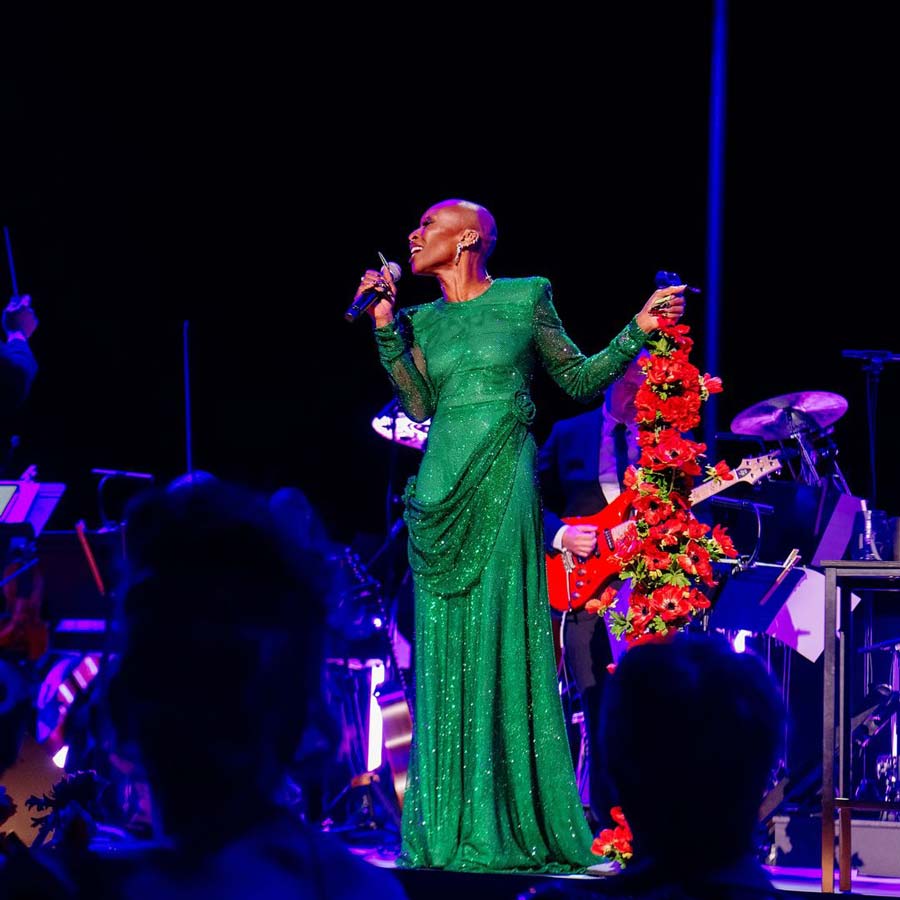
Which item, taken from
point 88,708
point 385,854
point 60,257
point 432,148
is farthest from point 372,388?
point 88,708

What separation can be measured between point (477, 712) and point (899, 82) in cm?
554

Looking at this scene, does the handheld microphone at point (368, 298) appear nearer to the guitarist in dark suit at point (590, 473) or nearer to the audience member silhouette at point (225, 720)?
the guitarist in dark suit at point (590, 473)

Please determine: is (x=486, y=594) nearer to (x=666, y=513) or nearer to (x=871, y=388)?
(x=666, y=513)

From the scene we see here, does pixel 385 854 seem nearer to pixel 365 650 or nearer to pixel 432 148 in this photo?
pixel 365 650

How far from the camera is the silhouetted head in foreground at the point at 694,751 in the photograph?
1.39 meters

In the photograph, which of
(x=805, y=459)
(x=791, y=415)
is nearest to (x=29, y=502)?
(x=791, y=415)

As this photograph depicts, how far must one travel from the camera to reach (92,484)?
26.6 feet

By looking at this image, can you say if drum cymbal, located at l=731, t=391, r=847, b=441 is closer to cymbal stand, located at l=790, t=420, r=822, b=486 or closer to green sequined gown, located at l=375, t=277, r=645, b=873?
cymbal stand, located at l=790, t=420, r=822, b=486

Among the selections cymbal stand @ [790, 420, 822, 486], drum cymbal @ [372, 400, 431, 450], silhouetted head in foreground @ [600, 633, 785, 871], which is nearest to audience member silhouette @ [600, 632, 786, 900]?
silhouetted head in foreground @ [600, 633, 785, 871]

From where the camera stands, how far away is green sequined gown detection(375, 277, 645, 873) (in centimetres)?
361

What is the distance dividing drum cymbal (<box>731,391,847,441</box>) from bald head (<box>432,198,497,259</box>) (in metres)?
3.06

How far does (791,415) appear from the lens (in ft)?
22.2

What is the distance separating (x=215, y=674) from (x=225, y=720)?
0.14 feet

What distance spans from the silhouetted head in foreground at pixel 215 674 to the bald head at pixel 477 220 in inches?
110
